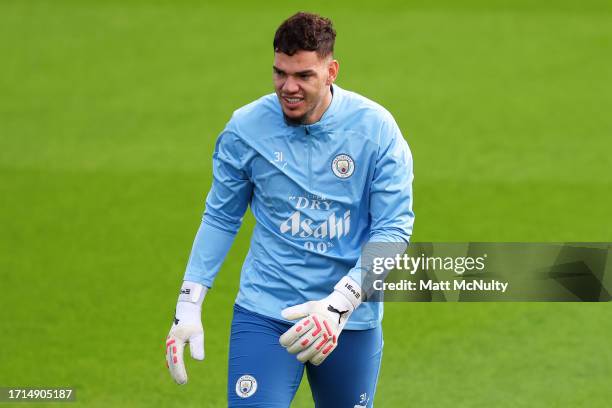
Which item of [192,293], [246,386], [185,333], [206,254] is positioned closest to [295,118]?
[206,254]

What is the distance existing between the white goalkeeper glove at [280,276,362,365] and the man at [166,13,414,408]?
53 millimetres

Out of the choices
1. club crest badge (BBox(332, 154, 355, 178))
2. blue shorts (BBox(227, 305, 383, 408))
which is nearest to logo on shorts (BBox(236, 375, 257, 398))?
blue shorts (BBox(227, 305, 383, 408))

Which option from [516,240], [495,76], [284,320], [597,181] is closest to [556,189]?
[597,181]

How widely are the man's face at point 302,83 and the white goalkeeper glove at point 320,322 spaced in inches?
30.2

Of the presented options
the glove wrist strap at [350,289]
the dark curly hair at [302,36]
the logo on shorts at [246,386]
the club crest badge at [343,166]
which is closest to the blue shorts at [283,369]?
the logo on shorts at [246,386]

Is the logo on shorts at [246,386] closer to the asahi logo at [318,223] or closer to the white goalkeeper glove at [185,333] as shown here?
the white goalkeeper glove at [185,333]

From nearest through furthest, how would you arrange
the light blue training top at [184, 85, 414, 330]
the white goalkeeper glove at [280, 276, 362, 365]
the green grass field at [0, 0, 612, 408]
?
the white goalkeeper glove at [280, 276, 362, 365]
the light blue training top at [184, 85, 414, 330]
the green grass field at [0, 0, 612, 408]

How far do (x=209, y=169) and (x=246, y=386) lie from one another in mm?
6976

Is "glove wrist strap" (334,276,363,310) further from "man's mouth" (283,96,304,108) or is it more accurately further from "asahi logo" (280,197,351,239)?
"man's mouth" (283,96,304,108)

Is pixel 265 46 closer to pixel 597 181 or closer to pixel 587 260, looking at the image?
pixel 597 181

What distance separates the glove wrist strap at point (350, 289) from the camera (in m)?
5.11

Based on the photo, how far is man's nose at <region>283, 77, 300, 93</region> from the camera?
5.21m

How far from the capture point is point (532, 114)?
13.7m

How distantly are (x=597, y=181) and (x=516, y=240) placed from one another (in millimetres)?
1988
